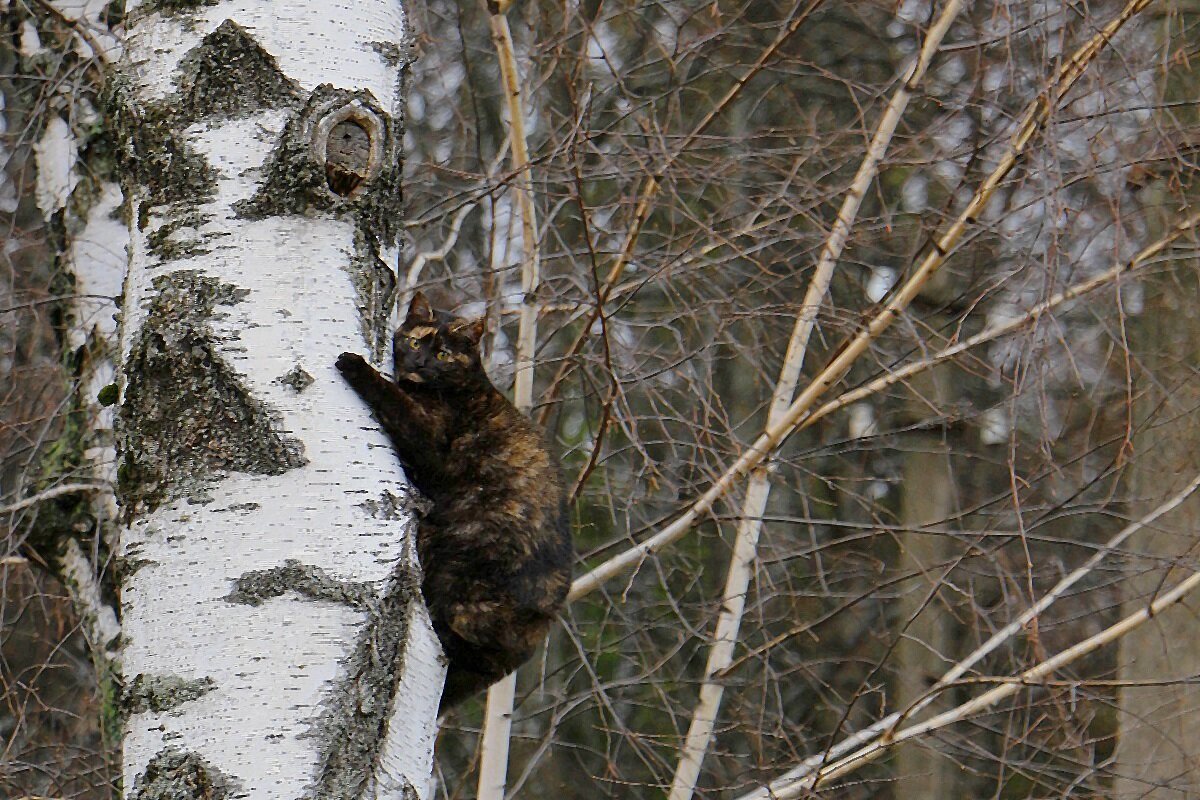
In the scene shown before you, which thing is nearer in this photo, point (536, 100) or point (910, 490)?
point (536, 100)

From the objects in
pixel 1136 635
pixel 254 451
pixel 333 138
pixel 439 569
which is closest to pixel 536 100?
pixel 439 569

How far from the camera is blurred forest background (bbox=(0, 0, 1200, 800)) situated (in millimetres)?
3547

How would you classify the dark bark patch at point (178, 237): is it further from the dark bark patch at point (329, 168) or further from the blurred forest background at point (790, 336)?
the blurred forest background at point (790, 336)

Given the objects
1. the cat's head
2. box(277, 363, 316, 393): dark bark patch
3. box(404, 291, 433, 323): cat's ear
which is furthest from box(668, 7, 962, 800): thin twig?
box(277, 363, 316, 393): dark bark patch

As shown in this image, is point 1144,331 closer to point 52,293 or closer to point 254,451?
point 52,293

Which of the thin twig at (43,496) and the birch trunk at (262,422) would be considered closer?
the birch trunk at (262,422)

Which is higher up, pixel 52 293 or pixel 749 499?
pixel 52 293

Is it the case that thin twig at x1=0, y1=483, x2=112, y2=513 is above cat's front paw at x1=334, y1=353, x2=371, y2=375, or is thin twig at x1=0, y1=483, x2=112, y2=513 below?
below

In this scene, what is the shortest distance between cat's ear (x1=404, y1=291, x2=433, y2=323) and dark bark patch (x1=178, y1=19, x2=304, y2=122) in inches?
A: 60.9

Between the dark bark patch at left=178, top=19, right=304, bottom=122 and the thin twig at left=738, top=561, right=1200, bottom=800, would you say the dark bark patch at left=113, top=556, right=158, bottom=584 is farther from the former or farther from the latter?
the thin twig at left=738, top=561, right=1200, bottom=800

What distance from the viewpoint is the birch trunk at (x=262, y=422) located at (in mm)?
1741

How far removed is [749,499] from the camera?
421cm

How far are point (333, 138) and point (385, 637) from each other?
78cm

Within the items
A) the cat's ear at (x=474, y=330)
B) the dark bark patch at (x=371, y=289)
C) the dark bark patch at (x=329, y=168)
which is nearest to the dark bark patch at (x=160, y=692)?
the dark bark patch at (x=371, y=289)
